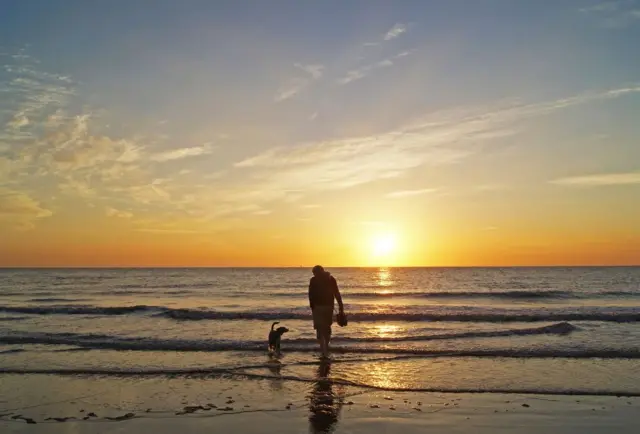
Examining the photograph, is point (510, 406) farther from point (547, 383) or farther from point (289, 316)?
point (289, 316)

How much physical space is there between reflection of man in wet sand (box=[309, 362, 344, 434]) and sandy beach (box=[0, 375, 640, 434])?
14 millimetres

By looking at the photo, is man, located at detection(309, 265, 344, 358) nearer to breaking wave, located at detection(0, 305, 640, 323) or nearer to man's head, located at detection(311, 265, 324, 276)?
man's head, located at detection(311, 265, 324, 276)

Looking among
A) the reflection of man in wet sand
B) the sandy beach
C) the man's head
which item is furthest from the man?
the sandy beach

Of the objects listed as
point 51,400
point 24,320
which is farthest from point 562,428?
point 24,320

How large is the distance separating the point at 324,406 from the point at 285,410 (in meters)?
0.60

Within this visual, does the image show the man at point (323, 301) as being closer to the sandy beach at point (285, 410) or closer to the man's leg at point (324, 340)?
the man's leg at point (324, 340)

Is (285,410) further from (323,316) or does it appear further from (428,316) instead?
(428,316)

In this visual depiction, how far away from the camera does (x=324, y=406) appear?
25.0 ft

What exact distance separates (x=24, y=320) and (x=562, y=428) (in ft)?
74.0

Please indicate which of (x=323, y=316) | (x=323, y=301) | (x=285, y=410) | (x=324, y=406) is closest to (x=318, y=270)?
(x=323, y=301)

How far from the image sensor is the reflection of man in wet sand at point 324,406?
6.62 metres

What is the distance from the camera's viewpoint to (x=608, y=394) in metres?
8.45

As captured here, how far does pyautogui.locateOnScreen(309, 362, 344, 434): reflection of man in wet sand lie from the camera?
662 cm

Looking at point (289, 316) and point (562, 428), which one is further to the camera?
point (289, 316)
